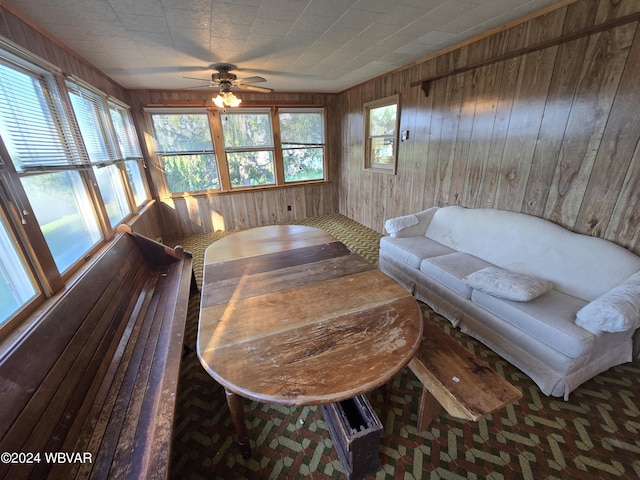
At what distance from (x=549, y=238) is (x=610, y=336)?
2.42 ft

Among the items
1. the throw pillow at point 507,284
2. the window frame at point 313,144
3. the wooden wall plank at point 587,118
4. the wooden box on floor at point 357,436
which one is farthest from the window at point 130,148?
the wooden wall plank at point 587,118

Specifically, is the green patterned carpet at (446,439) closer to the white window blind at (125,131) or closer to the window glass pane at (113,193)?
the window glass pane at (113,193)

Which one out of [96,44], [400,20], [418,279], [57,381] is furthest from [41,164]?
[418,279]

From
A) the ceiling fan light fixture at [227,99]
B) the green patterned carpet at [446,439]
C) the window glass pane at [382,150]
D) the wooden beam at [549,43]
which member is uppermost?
the wooden beam at [549,43]

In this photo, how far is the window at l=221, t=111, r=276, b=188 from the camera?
4477 millimetres

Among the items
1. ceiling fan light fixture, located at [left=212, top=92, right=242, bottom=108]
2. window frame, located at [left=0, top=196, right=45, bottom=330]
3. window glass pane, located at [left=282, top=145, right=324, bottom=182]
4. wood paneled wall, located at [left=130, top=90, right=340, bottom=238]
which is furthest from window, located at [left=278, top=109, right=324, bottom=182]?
window frame, located at [left=0, top=196, right=45, bottom=330]

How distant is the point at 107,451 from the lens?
3.14ft

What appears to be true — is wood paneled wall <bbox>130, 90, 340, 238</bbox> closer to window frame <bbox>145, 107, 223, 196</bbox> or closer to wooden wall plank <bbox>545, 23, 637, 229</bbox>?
window frame <bbox>145, 107, 223, 196</bbox>

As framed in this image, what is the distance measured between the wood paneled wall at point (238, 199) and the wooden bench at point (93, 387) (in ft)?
9.83

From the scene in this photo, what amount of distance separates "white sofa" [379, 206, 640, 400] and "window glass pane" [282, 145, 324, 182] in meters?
3.14

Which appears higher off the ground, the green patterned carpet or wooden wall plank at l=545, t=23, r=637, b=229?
wooden wall plank at l=545, t=23, r=637, b=229

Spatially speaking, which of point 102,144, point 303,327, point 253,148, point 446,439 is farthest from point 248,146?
point 446,439

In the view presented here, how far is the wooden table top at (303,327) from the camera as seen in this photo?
97 cm

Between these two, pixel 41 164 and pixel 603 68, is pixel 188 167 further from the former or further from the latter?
pixel 603 68
